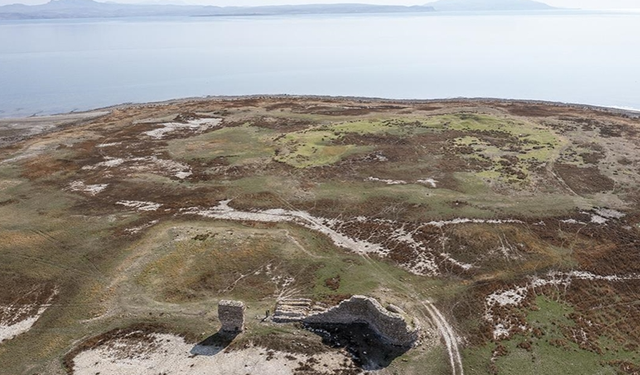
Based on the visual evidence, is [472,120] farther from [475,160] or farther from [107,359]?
[107,359]

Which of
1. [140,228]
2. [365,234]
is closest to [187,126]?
[140,228]

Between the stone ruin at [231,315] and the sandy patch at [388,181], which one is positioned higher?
the sandy patch at [388,181]

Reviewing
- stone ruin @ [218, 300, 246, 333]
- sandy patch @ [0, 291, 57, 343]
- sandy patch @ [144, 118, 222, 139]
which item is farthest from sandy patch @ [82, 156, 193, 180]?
stone ruin @ [218, 300, 246, 333]

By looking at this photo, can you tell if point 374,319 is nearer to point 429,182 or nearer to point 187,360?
point 187,360

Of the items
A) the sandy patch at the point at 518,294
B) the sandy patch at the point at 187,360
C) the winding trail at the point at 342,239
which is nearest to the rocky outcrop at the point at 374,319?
the winding trail at the point at 342,239

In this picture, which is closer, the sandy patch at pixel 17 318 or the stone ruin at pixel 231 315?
the stone ruin at pixel 231 315

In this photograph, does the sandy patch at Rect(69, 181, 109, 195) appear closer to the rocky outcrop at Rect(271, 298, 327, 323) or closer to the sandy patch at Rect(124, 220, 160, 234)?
the sandy patch at Rect(124, 220, 160, 234)

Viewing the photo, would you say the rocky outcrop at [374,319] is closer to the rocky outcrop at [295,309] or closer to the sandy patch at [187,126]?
the rocky outcrop at [295,309]
